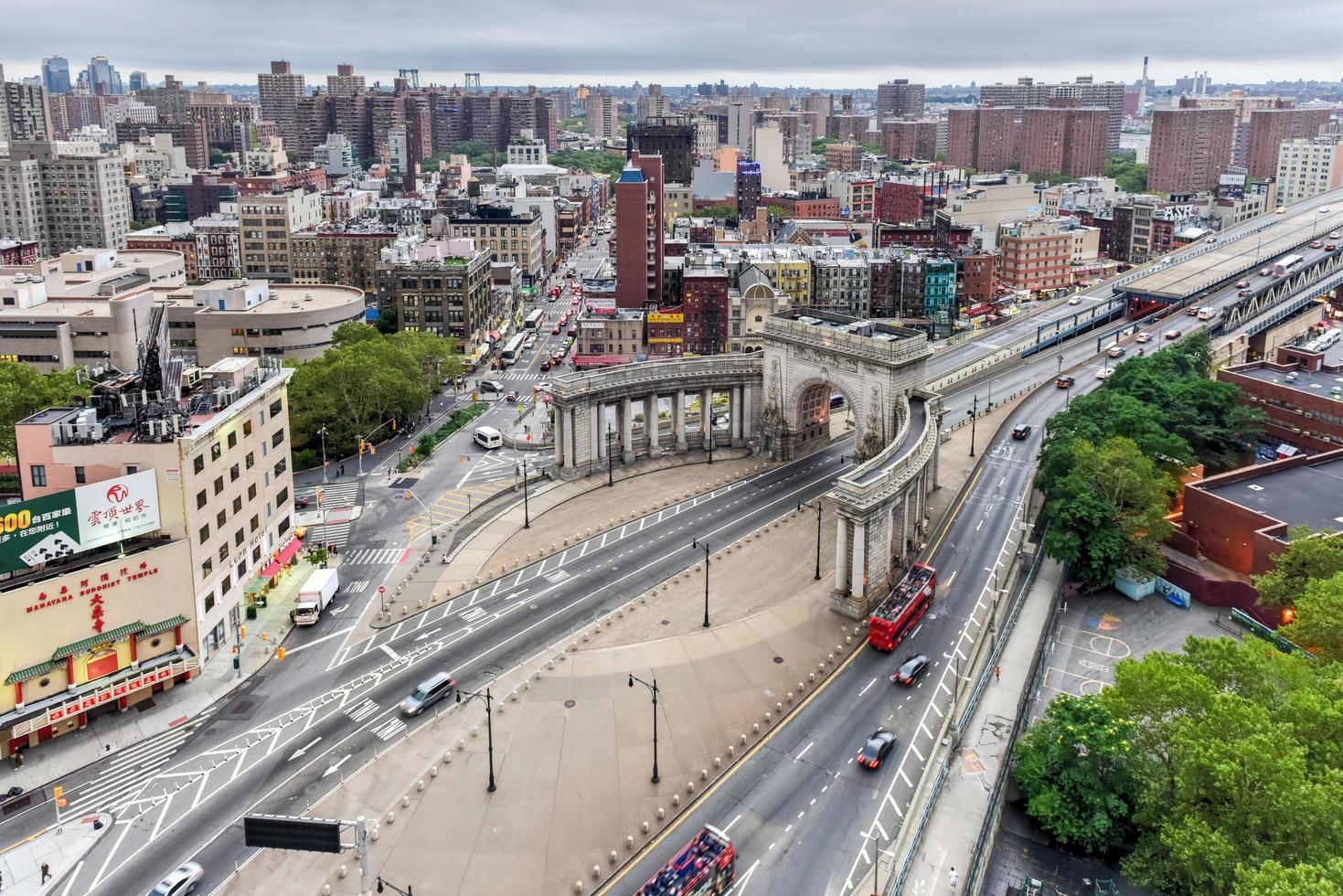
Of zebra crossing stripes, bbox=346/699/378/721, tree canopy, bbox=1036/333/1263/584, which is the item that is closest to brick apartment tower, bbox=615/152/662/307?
tree canopy, bbox=1036/333/1263/584

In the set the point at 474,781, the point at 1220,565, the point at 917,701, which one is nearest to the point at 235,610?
the point at 474,781

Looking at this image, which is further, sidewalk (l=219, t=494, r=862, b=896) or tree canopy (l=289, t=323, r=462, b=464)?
tree canopy (l=289, t=323, r=462, b=464)

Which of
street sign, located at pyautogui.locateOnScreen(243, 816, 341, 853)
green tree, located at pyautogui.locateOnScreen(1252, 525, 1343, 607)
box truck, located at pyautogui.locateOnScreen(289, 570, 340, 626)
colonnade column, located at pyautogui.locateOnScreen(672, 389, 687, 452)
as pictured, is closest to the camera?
street sign, located at pyautogui.locateOnScreen(243, 816, 341, 853)

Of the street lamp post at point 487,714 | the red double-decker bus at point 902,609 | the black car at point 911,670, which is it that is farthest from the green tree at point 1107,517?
the street lamp post at point 487,714

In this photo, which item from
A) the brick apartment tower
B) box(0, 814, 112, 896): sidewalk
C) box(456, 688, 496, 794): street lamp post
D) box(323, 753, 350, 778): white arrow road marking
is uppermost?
the brick apartment tower

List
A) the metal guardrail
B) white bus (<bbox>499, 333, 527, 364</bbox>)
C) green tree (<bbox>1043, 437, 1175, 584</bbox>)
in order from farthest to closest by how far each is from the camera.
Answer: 1. white bus (<bbox>499, 333, 527, 364</bbox>)
2. green tree (<bbox>1043, 437, 1175, 584</bbox>)
3. the metal guardrail

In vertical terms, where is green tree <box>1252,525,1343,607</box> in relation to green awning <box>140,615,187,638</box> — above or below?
above

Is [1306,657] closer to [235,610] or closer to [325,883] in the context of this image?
[325,883]

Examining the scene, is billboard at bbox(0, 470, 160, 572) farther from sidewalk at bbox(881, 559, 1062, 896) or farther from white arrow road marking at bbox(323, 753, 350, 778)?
sidewalk at bbox(881, 559, 1062, 896)
